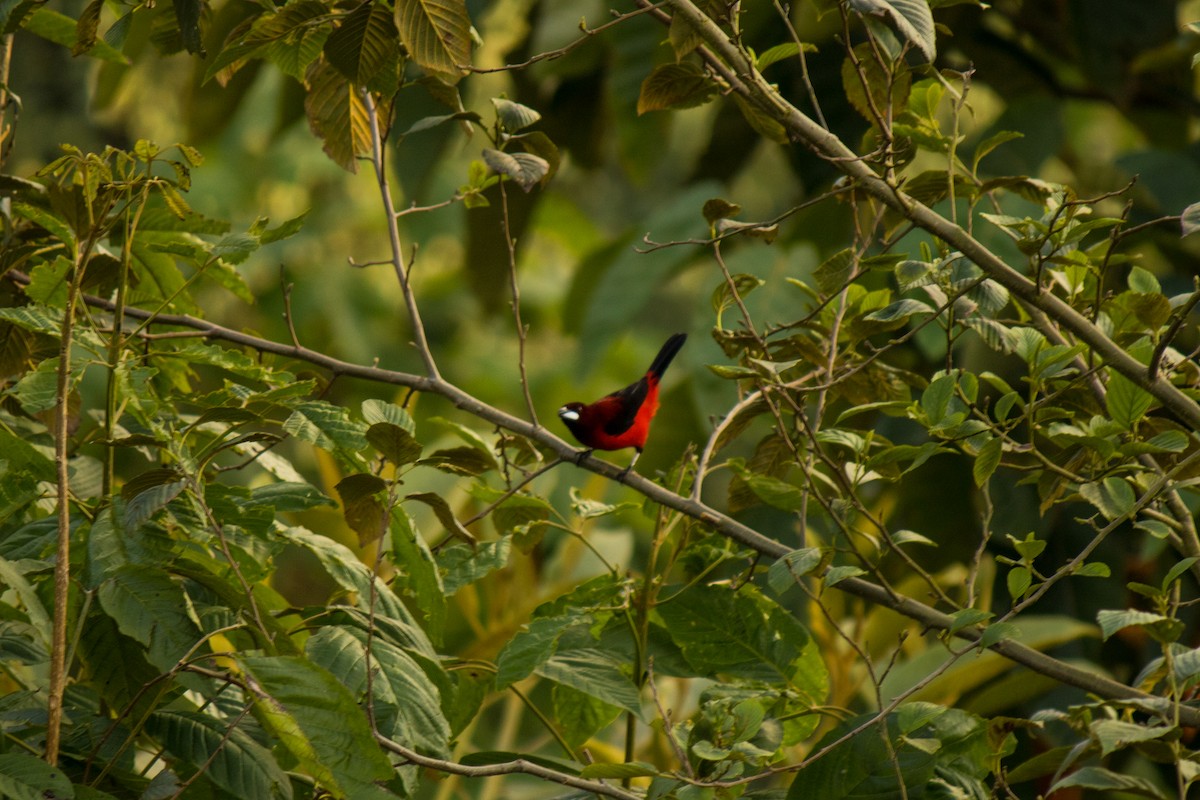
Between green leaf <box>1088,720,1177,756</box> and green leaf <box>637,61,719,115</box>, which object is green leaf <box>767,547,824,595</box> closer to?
green leaf <box>1088,720,1177,756</box>

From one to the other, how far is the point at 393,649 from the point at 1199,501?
1678 mm

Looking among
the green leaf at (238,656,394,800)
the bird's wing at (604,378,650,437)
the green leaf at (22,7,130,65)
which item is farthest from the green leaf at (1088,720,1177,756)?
the green leaf at (22,7,130,65)

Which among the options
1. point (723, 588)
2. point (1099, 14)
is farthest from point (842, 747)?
point (1099, 14)

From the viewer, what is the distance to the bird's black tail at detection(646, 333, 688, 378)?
220 cm

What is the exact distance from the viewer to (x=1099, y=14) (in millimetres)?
3094

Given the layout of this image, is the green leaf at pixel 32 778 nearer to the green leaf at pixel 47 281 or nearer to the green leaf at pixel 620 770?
the green leaf at pixel 620 770

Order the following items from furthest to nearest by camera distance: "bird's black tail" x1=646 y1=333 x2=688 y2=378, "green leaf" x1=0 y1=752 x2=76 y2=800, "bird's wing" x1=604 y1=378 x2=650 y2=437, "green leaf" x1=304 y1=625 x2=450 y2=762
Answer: "bird's wing" x1=604 y1=378 x2=650 y2=437 < "bird's black tail" x1=646 y1=333 x2=688 y2=378 < "green leaf" x1=304 y1=625 x2=450 y2=762 < "green leaf" x1=0 y1=752 x2=76 y2=800

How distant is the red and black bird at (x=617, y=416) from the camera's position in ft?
7.80

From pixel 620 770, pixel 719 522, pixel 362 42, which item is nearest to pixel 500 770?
pixel 620 770

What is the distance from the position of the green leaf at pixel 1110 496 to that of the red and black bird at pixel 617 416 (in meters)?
1.10

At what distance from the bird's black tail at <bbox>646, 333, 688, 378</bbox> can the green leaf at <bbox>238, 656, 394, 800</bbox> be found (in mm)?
1134

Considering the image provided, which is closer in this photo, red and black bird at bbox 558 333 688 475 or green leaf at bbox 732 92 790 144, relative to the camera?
green leaf at bbox 732 92 790 144

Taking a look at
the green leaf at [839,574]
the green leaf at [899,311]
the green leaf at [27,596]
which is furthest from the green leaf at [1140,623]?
the green leaf at [27,596]

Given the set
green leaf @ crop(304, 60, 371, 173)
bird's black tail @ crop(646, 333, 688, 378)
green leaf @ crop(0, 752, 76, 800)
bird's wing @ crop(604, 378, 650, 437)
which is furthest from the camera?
bird's wing @ crop(604, 378, 650, 437)
